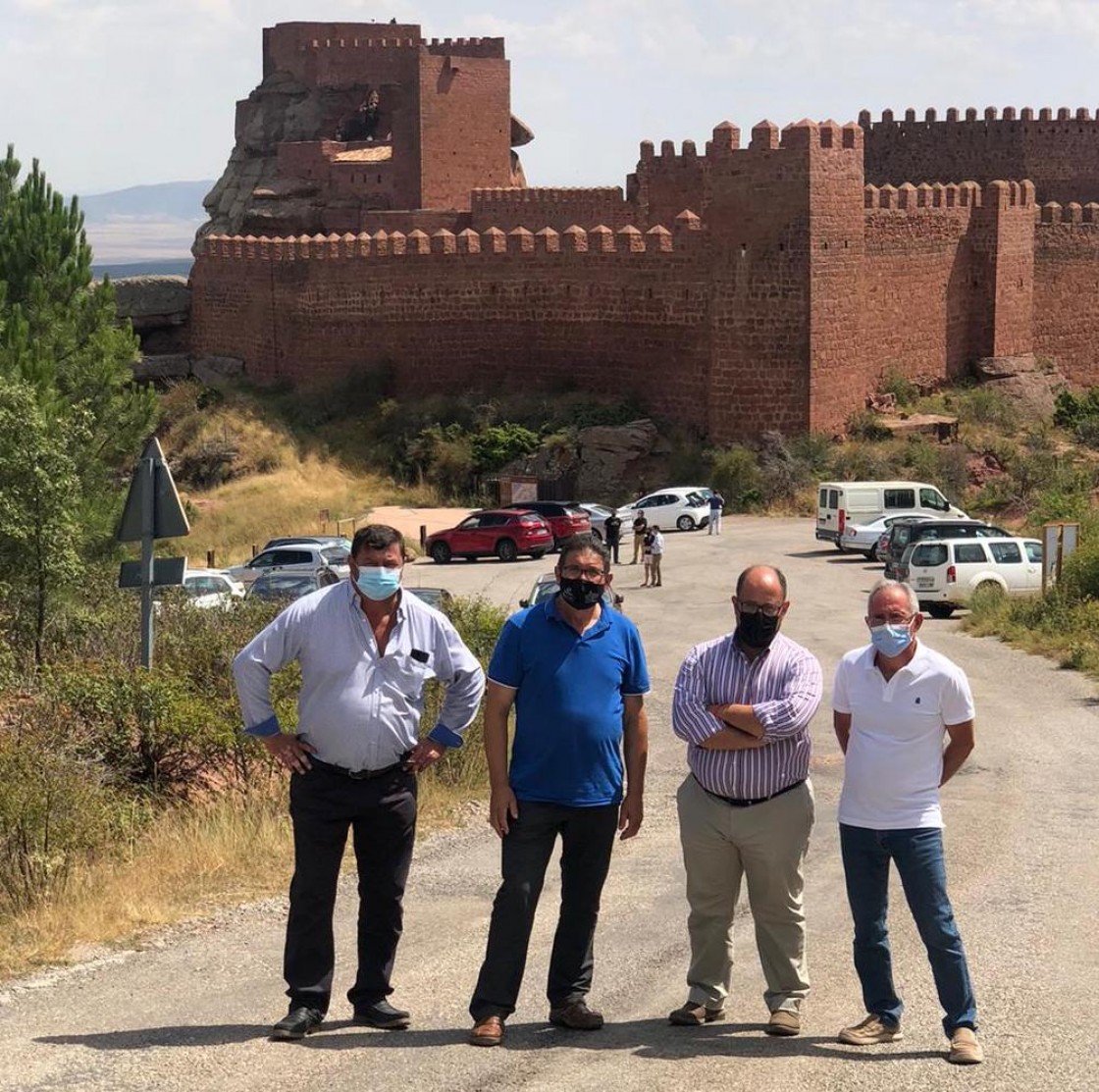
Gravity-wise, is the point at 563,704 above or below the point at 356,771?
above

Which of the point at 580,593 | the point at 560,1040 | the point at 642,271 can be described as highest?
the point at 642,271

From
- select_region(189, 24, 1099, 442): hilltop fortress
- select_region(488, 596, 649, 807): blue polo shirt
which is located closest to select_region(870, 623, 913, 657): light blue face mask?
select_region(488, 596, 649, 807): blue polo shirt

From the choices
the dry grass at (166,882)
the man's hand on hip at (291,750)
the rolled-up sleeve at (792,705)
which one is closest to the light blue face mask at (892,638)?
the rolled-up sleeve at (792,705)

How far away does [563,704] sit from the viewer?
7.39m

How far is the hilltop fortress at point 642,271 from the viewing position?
Answer: 3556cm

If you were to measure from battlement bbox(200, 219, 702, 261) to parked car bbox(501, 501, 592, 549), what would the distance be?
5639mm

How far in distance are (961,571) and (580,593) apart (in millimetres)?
18681

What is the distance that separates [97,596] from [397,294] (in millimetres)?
22556

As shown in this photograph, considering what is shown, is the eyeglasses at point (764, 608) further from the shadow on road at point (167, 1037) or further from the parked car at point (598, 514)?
the parked car at point (598, 514)

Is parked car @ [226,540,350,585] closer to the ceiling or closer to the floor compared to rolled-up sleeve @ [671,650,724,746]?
closer to the floor

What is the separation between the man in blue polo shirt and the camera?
7387 mm

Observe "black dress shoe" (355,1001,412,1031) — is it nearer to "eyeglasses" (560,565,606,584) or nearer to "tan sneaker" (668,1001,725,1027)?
"tan sneaker" (668,1001,725,1027)

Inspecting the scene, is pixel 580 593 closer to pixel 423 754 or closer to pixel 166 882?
pixel 423 754

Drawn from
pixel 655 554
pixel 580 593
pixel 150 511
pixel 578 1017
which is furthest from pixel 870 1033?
pixel 655 554
